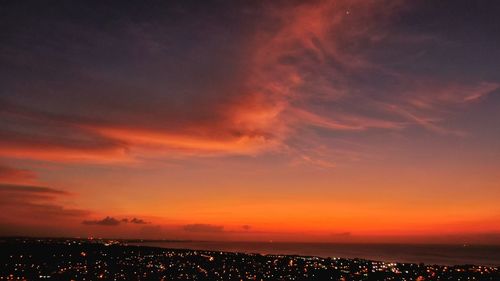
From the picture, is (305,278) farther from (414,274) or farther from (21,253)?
(21,253)

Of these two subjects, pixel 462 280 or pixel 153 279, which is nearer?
pixel 153 279

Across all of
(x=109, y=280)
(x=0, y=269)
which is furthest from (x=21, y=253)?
(x=109, y=280)

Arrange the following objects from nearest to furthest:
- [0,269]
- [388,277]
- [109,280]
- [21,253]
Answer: [109,280] < [0,269] < [388,277] < [21,253]

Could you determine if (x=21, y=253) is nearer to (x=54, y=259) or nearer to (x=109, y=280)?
(x=54, y=259)

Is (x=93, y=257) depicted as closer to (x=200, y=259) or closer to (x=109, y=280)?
(x=200, y=259)

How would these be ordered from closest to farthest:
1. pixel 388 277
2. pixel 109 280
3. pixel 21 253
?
pixel 109 280, pixel 388 277, pixel 21 253

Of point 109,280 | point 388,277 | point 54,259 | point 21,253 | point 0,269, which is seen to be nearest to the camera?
point 109,280

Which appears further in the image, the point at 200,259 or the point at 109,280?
the point at 200,259

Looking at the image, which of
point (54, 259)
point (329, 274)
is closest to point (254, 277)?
point (329, 274)
